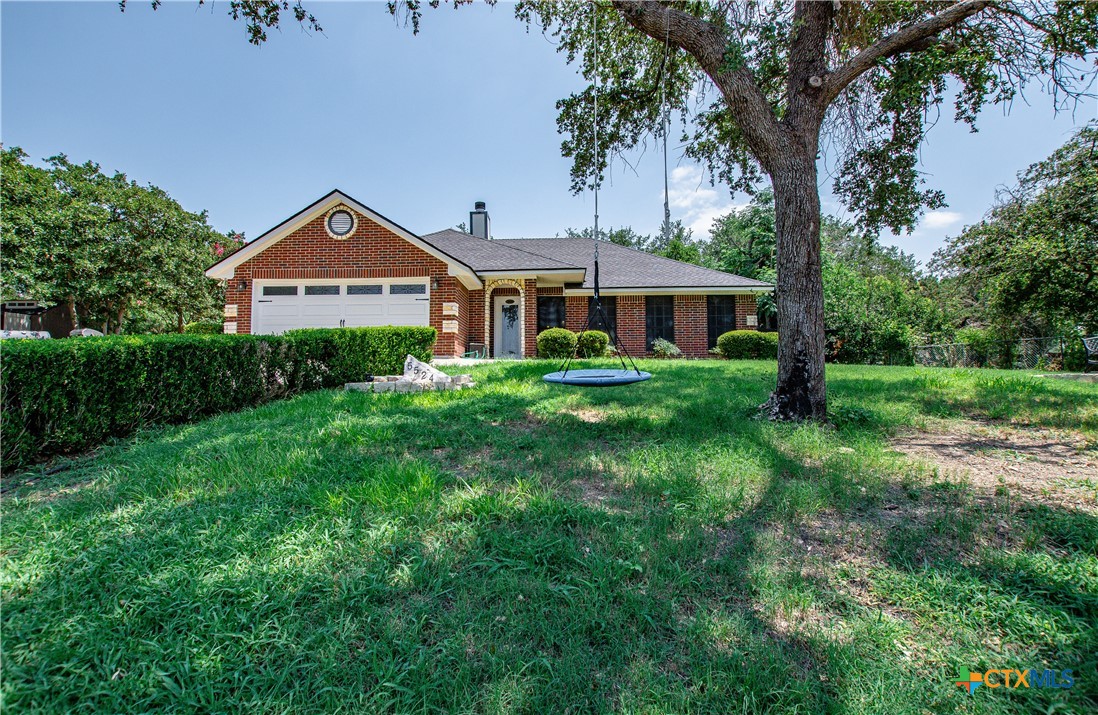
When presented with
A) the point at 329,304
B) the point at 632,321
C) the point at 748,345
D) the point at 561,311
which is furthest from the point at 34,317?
the point at 748,345

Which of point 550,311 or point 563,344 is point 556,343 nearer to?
point 563,344

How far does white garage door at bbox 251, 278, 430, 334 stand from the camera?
13.1 metres

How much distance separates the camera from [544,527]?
8.36ft

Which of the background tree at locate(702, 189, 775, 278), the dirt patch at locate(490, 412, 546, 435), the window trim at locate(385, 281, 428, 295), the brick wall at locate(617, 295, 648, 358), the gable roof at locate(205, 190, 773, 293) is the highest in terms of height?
the background tree at locate(702, 189, 775, 278)

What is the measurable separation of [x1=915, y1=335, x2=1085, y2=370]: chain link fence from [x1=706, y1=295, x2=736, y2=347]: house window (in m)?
8.48

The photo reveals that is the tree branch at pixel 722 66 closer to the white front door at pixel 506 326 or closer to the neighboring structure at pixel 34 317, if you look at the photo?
the white front door at pixel 506 326

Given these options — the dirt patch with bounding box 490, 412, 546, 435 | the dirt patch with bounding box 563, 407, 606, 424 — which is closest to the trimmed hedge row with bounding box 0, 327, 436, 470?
the dirt patch with bounding box 490, 412, 546, 435

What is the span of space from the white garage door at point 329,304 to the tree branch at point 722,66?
31.3 ft

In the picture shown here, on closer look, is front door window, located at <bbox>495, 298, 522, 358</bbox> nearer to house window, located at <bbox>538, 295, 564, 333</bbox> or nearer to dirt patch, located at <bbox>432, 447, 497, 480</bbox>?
house window, located at <bbox>538, 295, 564, 333</bbox>

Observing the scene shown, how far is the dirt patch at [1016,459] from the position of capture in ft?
10.2

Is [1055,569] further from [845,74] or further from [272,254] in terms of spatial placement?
[272,254]

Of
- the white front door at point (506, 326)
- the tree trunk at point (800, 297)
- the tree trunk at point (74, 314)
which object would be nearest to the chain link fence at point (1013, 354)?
the white front door at point (506, 326)

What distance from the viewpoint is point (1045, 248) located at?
51.2ft

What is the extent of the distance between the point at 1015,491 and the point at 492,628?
3855 millimetres
